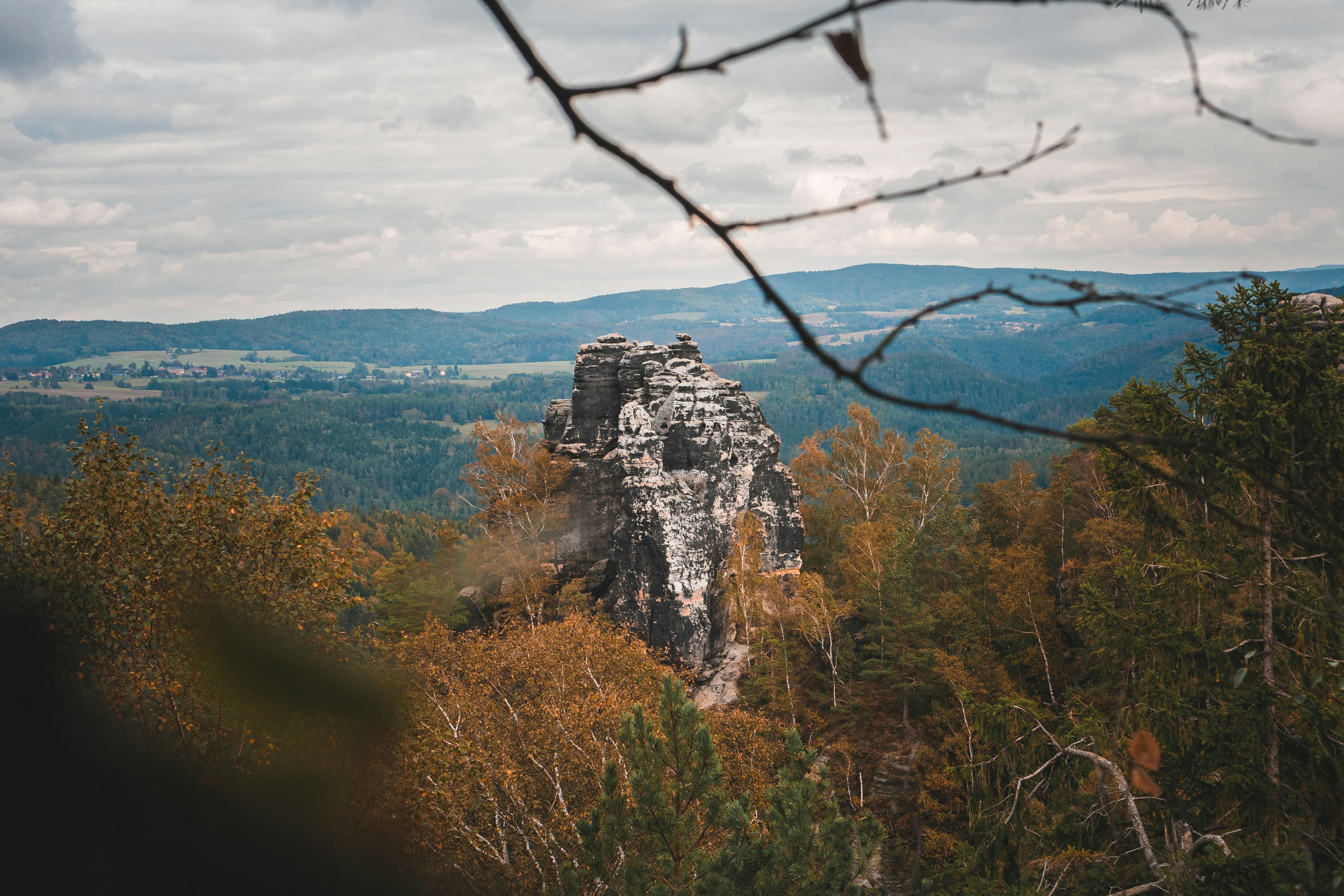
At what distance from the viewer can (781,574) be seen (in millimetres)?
30875

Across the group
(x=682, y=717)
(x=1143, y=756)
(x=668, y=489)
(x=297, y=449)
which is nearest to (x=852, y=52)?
(x=1143, y=756)

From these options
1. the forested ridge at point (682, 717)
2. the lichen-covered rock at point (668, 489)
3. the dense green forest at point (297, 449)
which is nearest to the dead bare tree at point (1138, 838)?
the forested ridge at point (682, 717)

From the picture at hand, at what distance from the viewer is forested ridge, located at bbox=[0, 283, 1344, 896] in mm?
3184

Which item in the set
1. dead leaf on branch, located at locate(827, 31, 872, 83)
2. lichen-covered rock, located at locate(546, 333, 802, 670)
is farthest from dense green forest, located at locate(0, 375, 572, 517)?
dead leaf on branch, located at locate(827, 31, 872, 83)

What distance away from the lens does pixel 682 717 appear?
477 inches

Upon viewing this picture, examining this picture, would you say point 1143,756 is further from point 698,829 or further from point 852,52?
point 698,829

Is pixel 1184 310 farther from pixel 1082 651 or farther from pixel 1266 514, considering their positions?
pixel 1082 651

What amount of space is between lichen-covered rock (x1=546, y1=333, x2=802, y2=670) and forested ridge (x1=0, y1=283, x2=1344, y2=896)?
7.39 m

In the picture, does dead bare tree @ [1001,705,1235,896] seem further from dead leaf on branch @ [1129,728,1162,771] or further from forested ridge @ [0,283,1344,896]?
dead leaf on branch @ [1129,728,1162,771]

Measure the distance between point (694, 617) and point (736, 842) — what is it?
18814 mm

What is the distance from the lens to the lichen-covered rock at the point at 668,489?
28.8 meters

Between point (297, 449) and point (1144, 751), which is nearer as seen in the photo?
point (1144, 751)

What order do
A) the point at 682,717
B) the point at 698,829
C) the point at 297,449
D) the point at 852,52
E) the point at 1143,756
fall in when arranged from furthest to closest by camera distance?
the point at 297,449 → the point at 682,717 → the point at 698,829 → the point at 1143,756 → the point at 852,52

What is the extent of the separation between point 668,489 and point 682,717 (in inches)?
679
